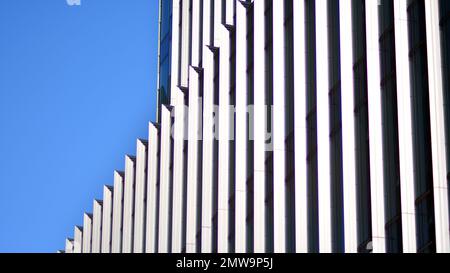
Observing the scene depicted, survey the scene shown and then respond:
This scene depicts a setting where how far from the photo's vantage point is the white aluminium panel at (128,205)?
201 ft

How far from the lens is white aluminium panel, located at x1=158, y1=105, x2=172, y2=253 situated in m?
56.5

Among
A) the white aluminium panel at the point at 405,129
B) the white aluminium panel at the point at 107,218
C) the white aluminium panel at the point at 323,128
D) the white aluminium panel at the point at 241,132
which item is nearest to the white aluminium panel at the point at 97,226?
the white aluminium panel at the point at 107,218

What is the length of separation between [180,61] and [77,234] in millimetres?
13499

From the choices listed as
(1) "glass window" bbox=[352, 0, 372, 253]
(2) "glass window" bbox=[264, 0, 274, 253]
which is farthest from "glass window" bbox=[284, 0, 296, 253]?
(1) "glass window" bbox=[352, 0, 372, 253]

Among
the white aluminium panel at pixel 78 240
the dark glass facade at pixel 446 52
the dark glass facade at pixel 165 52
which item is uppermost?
the dark glass facade at pixel 165 52

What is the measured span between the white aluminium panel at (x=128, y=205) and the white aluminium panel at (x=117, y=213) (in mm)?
667

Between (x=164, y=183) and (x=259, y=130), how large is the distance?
11.6 meters

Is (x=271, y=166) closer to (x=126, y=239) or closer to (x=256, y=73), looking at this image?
(x=256, y=73)

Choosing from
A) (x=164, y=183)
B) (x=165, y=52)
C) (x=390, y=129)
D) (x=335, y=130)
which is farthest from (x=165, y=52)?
(x=390, y=129)

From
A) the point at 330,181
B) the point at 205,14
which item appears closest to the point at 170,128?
the point at 205,14

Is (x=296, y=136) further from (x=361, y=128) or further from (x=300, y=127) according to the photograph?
(x=361, y=128)

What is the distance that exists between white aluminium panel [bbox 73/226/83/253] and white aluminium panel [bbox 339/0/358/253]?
111 feet

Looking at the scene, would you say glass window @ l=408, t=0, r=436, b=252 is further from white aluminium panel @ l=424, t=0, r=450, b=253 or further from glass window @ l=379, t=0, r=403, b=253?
glass window @ l=379, t=0, r=403, b=253

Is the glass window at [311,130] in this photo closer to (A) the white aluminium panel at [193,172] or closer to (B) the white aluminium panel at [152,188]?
(A) the white aluminium panel at [193,172]
